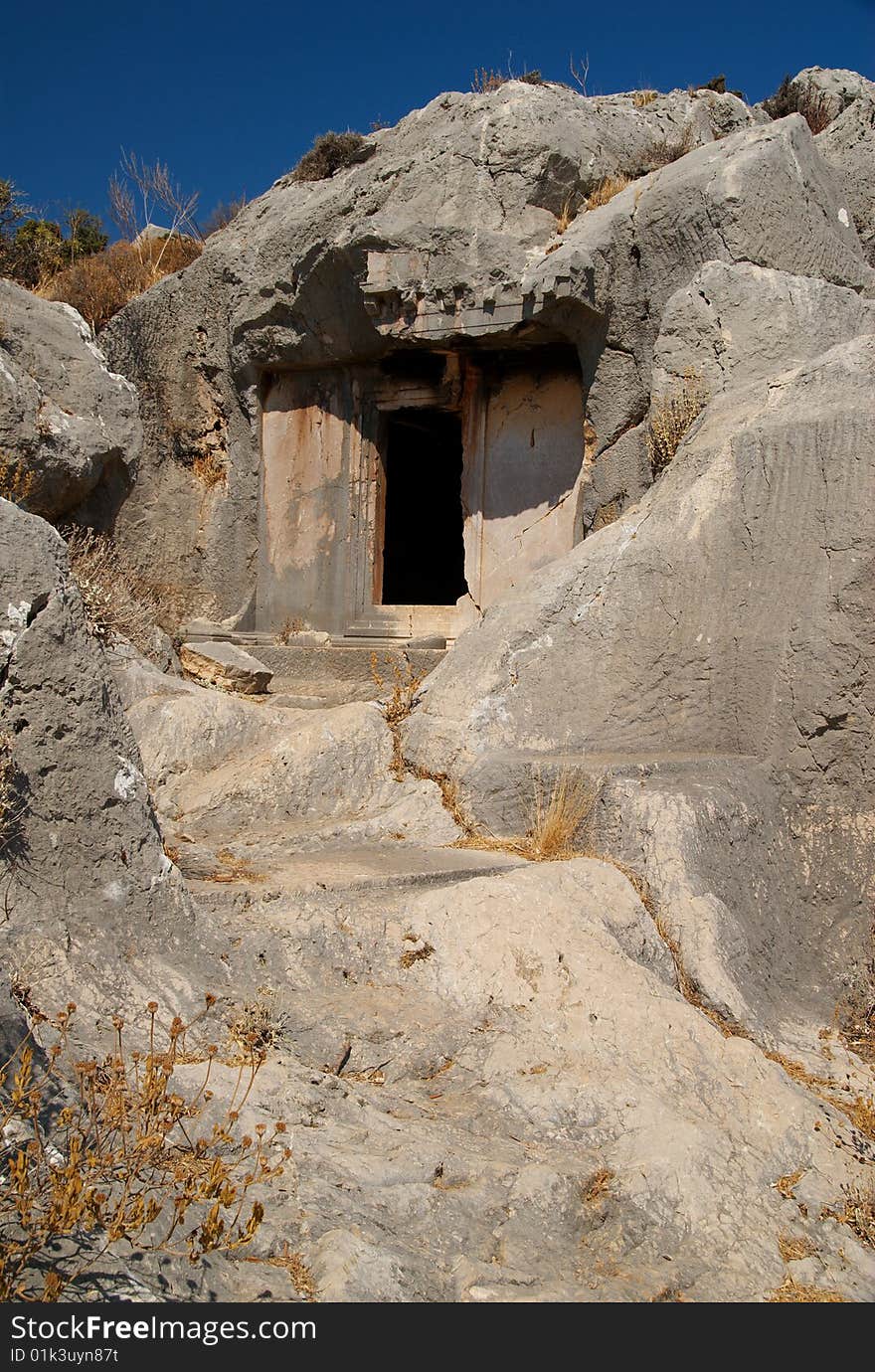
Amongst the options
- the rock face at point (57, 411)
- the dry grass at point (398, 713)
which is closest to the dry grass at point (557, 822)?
the dry grass at point (398, 713)

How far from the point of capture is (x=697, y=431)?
6016 mm

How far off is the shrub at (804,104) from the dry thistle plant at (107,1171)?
10.2 meters

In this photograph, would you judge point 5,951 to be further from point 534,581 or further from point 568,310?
point 568,310

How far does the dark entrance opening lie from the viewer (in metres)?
14.6

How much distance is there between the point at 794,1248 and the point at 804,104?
10.4 m

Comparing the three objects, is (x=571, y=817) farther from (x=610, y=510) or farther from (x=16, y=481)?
(x=16, y=481)

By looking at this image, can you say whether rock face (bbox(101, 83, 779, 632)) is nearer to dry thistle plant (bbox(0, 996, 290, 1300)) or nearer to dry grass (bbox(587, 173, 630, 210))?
dry grass (bbox(587, 173, 630, 210))

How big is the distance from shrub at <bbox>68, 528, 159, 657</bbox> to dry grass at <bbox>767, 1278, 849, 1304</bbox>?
5.71 meters

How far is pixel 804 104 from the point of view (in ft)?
35.1

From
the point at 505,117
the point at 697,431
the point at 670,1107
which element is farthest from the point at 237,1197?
the point at 505,117

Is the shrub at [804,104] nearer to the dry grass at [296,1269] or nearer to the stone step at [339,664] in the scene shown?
the stone step at [339,664]

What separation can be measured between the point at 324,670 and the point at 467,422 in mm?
2498

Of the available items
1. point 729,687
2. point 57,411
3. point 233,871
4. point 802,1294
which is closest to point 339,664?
point 57,411

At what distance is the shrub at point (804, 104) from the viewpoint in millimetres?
10516
